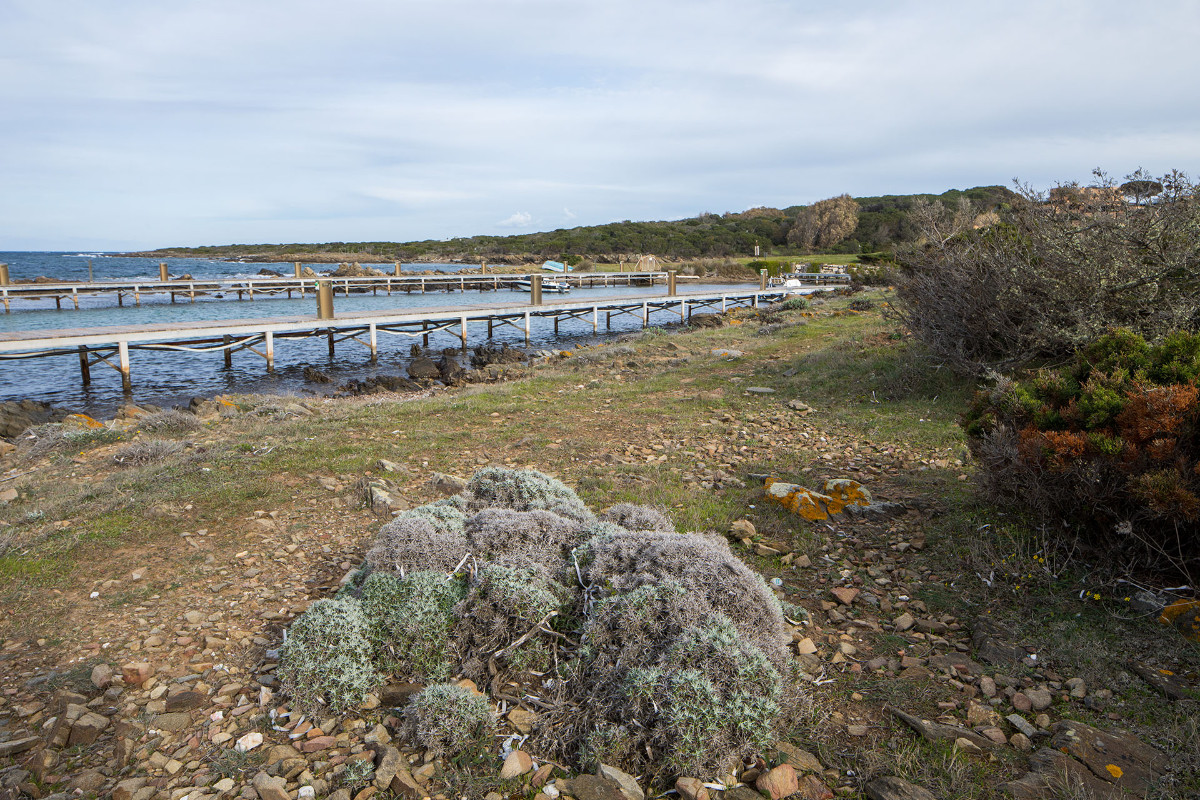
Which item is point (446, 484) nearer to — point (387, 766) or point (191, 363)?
point (387, 766)

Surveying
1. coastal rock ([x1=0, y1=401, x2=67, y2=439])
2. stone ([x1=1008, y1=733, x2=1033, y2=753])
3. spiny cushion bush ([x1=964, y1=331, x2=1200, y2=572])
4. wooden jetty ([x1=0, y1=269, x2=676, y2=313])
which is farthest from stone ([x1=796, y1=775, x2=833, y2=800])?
wooden jetty ([x1=0, y1=269, x2=676, y2=313])

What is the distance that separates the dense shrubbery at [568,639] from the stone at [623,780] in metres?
0.08

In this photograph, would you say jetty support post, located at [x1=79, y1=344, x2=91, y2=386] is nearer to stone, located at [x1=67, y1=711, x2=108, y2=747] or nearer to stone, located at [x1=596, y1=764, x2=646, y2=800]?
stone, located at [x1=67, y1=711, x2=108, y2=747]

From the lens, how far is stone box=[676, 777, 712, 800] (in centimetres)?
240

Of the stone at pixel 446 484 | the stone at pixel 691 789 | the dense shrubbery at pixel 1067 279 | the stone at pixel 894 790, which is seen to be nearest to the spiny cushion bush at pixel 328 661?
the stone at pixel 691 789

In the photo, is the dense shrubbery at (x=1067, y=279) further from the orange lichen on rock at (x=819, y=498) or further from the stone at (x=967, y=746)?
the stone at (x=967, y=746)

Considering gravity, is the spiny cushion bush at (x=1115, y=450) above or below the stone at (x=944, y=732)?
above

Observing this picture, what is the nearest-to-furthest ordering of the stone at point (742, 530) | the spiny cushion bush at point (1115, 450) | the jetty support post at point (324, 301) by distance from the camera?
the spiny cushion bush at point (1115, 450) < the stone at point (742, 530) < the jetty support post at point (324, 301)

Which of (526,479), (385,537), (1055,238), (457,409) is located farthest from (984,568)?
(457,409)

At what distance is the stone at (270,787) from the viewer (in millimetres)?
2424

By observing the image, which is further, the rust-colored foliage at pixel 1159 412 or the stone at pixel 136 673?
the rust-colored foliage at pixel 1159 412

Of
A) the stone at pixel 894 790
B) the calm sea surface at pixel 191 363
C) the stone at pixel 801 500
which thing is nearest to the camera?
the stone at pixel 894 790

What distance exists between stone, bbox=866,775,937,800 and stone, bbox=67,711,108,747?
3088 mm

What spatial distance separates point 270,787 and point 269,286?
39814mm
